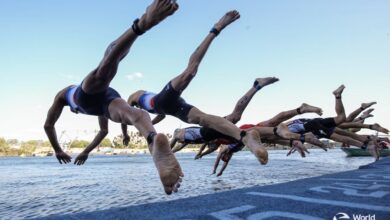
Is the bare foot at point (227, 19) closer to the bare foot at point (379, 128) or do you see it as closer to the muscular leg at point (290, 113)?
the muscular leg at point (290, 113)

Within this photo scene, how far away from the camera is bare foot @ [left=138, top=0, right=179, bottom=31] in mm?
2732

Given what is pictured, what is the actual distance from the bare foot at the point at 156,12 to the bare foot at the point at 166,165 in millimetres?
1146

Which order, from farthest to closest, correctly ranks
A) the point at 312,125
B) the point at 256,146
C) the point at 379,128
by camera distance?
the point at 379,128, the point at 312,125, the point at 256,146

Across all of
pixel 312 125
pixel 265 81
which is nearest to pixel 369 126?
pixel 312 125

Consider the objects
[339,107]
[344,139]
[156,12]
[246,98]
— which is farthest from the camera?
[344,139]

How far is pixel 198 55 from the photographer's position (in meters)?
4.60

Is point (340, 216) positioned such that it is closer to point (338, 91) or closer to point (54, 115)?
point (54, 115)

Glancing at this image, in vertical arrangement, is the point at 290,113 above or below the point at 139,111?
above

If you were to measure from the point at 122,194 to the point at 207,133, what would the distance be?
30.6ft

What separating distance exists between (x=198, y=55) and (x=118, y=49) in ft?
5.80

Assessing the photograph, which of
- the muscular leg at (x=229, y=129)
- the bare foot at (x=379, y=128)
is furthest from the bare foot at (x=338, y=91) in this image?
the muscular leg at (x=229, y=129)

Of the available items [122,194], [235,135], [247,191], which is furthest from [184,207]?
[122,194]

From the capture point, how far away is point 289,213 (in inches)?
148

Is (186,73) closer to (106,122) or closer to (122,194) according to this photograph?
(106,122)
